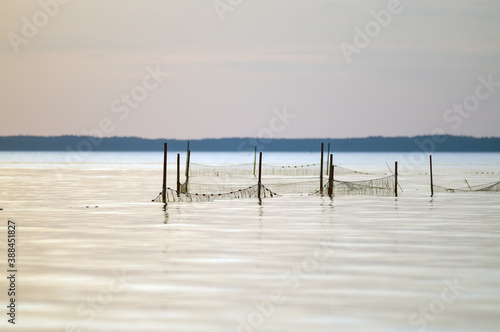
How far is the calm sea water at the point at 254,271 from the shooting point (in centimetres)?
1309

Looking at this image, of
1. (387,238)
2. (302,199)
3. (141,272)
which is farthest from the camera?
(302,199)

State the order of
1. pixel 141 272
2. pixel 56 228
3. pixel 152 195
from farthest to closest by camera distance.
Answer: pixel 152 195
pixel 56 228
pixel 141 272

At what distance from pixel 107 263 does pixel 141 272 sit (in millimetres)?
1791

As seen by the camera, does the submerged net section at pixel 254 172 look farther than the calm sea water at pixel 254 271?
Yes

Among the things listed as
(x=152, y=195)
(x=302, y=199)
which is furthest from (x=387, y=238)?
(x=152, y=195)

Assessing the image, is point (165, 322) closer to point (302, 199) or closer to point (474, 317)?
point (474, 317)

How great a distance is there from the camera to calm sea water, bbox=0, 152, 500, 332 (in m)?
13.1

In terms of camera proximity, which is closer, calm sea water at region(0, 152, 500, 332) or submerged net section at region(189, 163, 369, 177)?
calm sea water at region(0, 152, 500, 332)

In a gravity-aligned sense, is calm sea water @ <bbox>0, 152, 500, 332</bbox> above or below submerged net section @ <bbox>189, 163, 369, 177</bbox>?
below

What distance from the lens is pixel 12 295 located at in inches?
592

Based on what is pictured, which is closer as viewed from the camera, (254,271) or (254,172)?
(254,271)

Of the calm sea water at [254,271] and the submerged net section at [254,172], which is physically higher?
the submerged net section at [254,172]

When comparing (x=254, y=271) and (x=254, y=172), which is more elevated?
(x=254, y=172)

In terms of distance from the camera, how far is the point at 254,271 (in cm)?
1808
